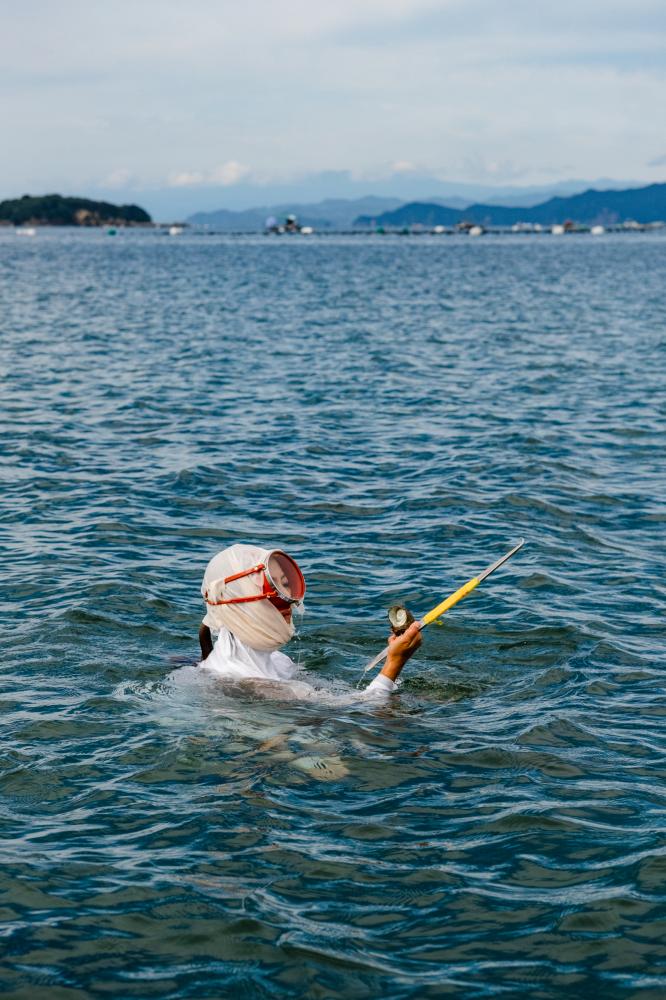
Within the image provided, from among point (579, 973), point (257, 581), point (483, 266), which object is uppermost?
point (483, 266)

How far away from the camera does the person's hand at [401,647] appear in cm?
956

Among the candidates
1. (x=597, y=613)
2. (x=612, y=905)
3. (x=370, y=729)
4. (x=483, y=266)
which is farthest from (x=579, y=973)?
(x=483, y=266)

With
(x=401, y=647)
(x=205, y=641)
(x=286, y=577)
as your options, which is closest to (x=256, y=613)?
(x=286, y=577)

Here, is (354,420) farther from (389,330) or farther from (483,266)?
(483,266)

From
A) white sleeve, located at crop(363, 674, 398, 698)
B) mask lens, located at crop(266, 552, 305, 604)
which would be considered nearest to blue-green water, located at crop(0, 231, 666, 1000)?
white sleeve, located at crop(363, 674, 398, 698)

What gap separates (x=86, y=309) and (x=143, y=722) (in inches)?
2009

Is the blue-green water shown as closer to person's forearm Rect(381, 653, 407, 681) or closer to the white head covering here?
person's forearm Rect(381, 653, 407, 681)

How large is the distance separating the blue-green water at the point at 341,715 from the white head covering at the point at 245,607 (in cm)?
64

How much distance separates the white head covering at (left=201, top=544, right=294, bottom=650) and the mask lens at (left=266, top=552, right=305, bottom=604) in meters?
0.10

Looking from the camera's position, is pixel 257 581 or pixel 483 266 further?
pixel 483 266

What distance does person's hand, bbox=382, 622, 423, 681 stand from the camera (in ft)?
31.4

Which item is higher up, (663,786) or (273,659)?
(273,659)

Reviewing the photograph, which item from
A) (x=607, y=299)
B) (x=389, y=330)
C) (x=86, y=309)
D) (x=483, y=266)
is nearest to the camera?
(x=389, y=330)

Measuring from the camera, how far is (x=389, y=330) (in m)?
48.1
